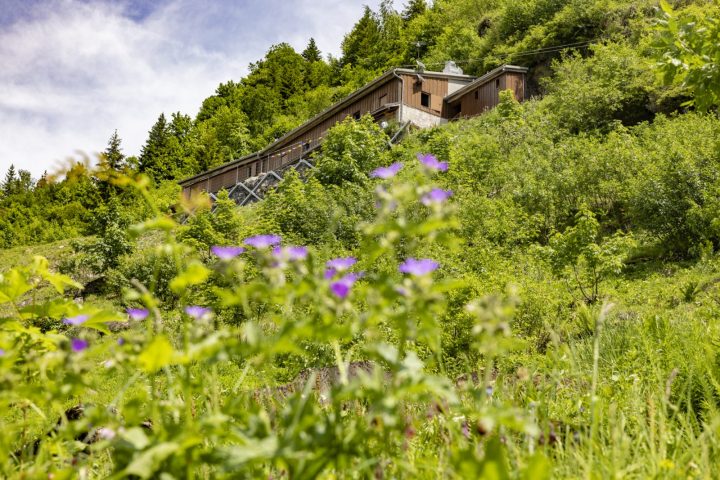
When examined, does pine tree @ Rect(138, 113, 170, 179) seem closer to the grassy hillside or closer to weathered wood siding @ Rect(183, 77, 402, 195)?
weathered wood siding @ Rect(183, 77, 402, 195)

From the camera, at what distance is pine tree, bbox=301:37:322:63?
6731 centimetres

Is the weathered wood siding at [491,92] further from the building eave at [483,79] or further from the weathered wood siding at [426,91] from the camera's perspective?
the weathered wood siding at [426,91]

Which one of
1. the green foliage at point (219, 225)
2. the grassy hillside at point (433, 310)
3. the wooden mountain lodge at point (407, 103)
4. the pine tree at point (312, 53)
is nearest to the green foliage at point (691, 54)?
the grassy hillside at point (433, 310)

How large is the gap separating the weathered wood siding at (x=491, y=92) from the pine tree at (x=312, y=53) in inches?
1582

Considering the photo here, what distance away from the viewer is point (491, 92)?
3028 cm

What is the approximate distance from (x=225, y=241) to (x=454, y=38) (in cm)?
3455

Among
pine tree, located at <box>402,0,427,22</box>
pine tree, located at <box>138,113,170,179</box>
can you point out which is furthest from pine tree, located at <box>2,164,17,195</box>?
pine tree, located at <box>402,0,427,22</box>

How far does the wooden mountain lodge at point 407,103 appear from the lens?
2989cm

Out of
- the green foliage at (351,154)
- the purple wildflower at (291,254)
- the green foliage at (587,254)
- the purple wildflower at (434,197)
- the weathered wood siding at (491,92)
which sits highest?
the weathered wood siding at (491,92)

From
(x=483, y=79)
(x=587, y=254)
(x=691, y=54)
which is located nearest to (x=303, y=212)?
(x=587, y=254)

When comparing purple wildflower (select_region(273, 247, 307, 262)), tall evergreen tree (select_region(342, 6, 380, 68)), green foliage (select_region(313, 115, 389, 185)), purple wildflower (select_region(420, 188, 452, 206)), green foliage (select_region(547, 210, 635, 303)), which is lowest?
green foliage (select_region(547, 210, 635, 303))

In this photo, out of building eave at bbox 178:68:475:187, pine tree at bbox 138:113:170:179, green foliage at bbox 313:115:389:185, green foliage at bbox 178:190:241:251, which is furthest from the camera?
pine tree at bbox 138:113:170:179

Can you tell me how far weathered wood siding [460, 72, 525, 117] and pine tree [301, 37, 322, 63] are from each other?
132ft

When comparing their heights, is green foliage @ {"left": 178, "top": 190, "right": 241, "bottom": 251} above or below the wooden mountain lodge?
below
